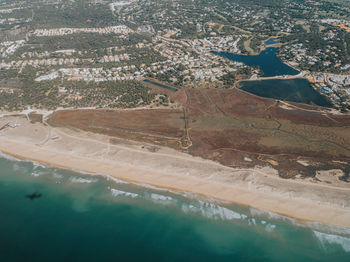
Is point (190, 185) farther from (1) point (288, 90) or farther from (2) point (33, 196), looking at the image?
(1) point (288, 90)

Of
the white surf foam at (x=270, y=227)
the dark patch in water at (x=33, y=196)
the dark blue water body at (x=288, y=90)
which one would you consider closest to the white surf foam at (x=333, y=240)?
the white surf foam at (x=270, y=227)

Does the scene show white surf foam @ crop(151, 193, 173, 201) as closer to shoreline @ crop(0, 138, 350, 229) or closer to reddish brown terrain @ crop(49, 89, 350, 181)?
shoreline @ crop(0, 138, 350, 229)

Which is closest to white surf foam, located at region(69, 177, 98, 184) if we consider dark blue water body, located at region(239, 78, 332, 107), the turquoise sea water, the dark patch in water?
the turquoise sea water

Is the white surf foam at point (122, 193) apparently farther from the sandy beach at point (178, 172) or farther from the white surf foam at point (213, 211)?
the white surf foam at point (213, 211)

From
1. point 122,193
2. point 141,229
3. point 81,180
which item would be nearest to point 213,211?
point 141,229

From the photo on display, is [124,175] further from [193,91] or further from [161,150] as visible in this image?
[193,91]

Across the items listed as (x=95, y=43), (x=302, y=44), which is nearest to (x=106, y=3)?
(x=95, y=43)
